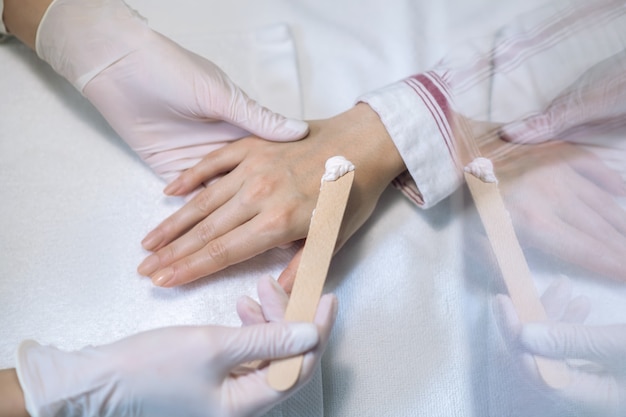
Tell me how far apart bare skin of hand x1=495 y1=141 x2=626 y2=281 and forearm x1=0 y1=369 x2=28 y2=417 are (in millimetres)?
638

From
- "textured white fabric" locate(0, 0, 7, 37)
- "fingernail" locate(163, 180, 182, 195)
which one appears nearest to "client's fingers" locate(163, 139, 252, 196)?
"fingernail" locate(163, 180, 182, 195)

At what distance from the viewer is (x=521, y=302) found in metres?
0.75

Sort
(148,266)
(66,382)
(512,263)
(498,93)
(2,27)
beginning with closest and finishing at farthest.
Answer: (66,382)
(512,263)
(148,266)
(498,93)
(2,27)

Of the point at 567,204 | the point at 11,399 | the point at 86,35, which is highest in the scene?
the point at 86,35

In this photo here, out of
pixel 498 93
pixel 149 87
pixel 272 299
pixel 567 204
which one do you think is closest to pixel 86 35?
pixel 149 87

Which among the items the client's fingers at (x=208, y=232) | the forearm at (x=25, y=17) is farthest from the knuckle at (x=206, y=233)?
the forearm at (x=25, y=17)

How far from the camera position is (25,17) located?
1.06m

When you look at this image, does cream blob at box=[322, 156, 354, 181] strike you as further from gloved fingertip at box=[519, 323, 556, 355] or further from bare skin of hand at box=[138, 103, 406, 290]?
gloved fingertip at box=[519, 323, 556, 355]

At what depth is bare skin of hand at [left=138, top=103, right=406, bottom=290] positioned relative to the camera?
870 mm

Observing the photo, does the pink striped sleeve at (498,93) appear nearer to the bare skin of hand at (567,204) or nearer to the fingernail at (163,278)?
the bare skin of hand at (567,204)

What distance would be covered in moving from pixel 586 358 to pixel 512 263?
14 centimetres

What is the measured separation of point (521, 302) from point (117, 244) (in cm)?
57

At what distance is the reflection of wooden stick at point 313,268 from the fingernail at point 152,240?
0.27 metres

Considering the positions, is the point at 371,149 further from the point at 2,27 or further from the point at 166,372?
the point at 2,27
